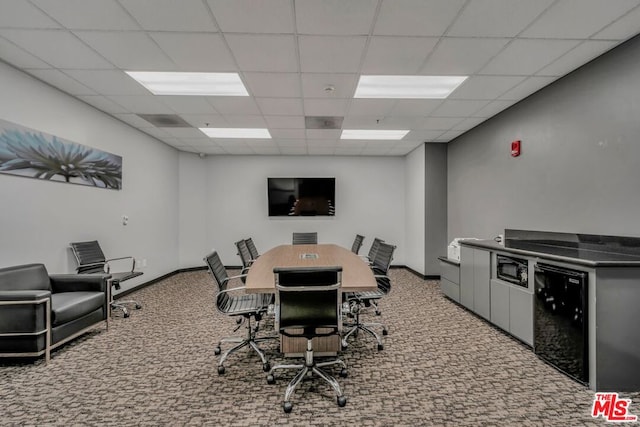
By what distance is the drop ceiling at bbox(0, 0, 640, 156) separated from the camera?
7.43 ft

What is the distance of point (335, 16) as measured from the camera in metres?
2.33

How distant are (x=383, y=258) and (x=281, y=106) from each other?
245 cm

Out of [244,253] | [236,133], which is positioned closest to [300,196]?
[236,133]

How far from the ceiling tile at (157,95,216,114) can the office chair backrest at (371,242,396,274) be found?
9.84 ft

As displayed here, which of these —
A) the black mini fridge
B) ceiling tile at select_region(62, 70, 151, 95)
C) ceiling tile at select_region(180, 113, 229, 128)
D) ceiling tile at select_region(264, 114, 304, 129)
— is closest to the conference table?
the black mini fridge

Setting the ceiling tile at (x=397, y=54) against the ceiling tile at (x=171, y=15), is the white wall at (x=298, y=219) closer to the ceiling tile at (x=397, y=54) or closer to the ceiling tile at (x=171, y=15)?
the ceiling tile at (x=397, y=54)

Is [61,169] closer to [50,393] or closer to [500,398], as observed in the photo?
[50,393]

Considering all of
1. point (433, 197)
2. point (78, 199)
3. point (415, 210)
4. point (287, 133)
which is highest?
point (287, 133)

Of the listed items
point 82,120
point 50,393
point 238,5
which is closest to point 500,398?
point 50,393

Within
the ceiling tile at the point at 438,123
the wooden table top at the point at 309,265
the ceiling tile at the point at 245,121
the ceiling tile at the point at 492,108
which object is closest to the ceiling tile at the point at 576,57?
the ceiling tile at the point at 492,108

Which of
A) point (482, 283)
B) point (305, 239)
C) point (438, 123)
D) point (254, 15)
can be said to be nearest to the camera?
point (254, 15)

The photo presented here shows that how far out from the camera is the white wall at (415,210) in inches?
251

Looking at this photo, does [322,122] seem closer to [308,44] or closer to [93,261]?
[308,44]

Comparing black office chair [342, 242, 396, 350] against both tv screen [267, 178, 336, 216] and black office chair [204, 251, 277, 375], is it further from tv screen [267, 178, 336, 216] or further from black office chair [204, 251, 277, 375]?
tv screen [267, 178, 336, 216]
